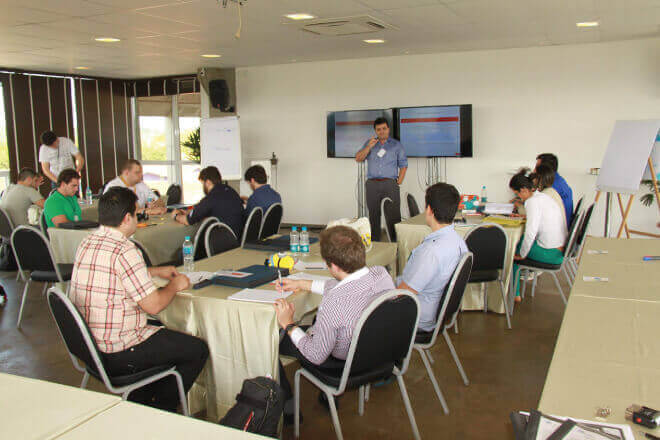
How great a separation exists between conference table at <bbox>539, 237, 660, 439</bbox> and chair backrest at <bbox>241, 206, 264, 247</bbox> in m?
2.72

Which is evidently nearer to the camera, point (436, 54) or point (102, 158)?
point (436, 54)

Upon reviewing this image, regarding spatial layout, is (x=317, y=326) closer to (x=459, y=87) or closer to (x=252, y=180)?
(x=252, y=180)

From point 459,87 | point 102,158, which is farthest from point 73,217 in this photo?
point 102,158

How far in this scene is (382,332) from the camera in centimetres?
211

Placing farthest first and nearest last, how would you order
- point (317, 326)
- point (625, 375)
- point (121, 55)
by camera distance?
point (121, 55), point (317, 326), point (625, 375)

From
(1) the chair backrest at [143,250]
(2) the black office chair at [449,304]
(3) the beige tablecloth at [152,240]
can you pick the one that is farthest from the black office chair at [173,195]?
(2) the black office chair at [449,304]

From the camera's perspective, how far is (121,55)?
7512 millimetres

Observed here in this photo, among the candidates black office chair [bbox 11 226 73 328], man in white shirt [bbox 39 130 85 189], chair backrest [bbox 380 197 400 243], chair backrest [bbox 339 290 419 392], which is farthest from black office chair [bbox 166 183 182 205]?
chair backrest [bbox 339 290 419 392]

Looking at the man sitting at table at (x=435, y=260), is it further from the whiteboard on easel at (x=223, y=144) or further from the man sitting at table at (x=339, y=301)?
the whiteboard on easel at (x=223, y=144)

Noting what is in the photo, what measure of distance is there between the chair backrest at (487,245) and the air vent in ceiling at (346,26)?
8.95 feet

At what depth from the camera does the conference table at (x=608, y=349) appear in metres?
1.40

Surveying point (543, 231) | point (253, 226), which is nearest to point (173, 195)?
point (253, 226)

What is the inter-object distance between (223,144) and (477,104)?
4275 mm

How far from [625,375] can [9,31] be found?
666 cm
